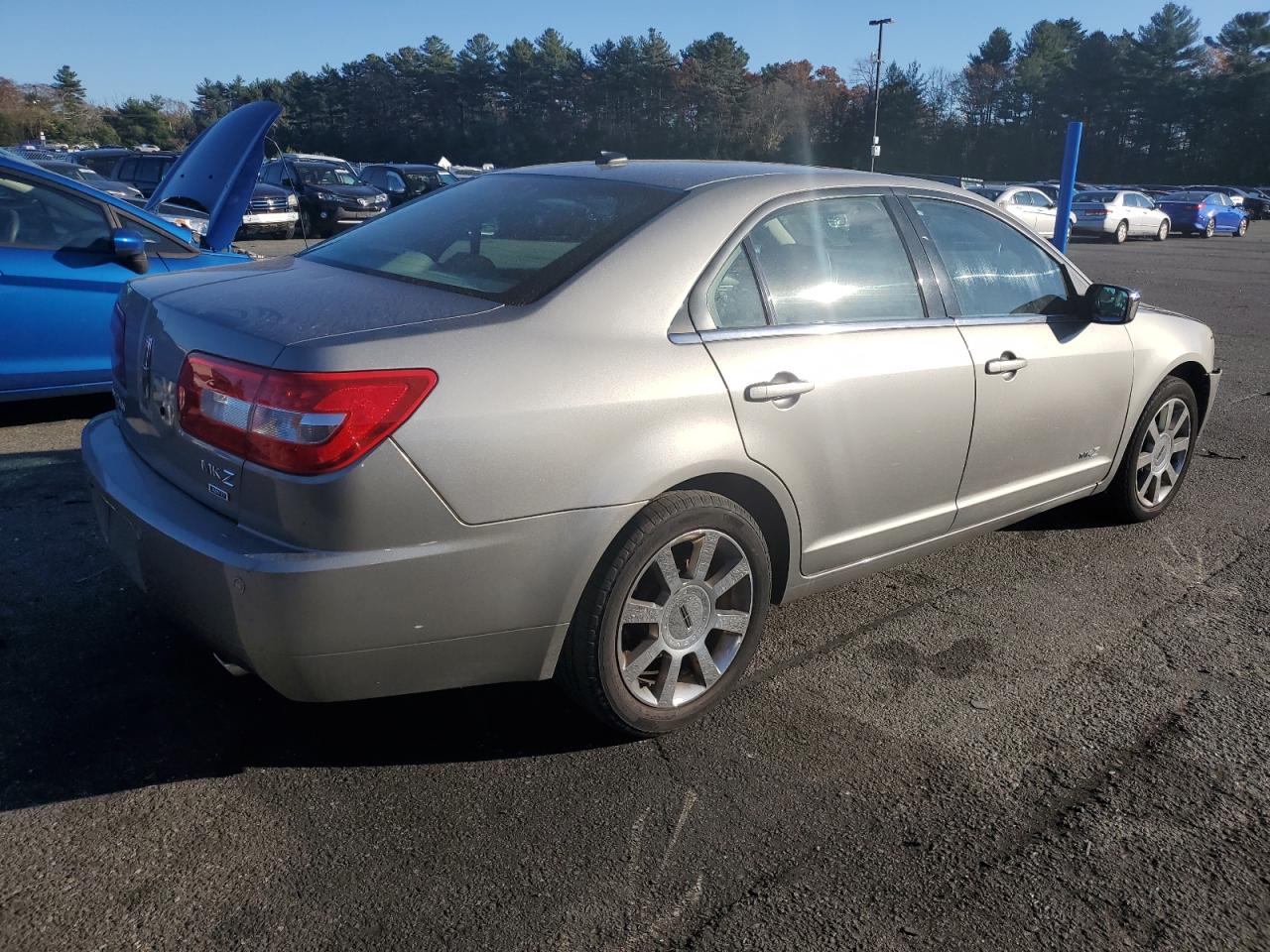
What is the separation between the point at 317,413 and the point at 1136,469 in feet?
12.3

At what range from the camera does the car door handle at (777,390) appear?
2.87 m

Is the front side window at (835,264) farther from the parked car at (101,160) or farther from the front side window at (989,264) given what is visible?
the parked car at (101,160)

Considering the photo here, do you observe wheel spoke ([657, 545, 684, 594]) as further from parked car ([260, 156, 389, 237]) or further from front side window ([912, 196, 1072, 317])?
→ parked car ([260, 156, 389, 237])

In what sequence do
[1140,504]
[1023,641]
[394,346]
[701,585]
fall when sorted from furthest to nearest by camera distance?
[1140,504] < [1023,641] < [701,585] < [394,346]

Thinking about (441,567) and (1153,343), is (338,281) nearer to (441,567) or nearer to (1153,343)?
(441,567)

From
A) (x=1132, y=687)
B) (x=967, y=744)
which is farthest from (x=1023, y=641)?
(x=967, y=744)

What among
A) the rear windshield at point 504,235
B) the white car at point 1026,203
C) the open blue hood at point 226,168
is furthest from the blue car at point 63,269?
the white car at point 1026,203

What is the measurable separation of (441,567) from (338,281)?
3.42 ft

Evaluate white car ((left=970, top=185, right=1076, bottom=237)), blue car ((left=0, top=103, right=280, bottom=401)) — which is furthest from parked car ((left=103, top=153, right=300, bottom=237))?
white car ((left=970, top=185, right=1076, bottom=237))

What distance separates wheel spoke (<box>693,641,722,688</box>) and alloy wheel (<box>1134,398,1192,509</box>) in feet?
8.57

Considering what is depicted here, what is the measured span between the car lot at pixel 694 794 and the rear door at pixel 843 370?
1.75 feet

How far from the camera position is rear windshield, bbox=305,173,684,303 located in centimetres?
284

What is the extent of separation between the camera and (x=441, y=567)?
7.82ft

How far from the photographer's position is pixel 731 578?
9.67 ft
